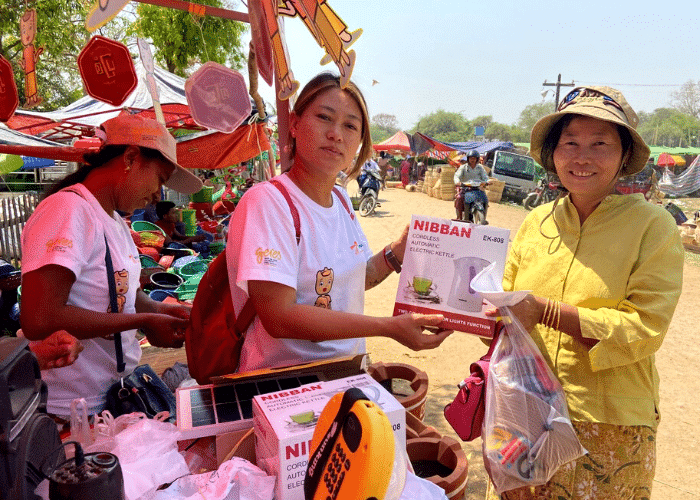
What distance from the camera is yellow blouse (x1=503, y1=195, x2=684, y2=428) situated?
1.50m

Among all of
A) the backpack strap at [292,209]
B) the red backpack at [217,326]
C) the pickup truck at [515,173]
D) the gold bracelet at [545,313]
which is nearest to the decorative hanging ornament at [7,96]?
the red backpack at [217,326]

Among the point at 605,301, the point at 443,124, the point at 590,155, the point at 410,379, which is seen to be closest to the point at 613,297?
the point at 605,301

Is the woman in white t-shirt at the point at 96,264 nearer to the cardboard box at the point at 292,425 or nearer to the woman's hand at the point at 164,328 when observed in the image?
the woman's hand at the point at 164,328

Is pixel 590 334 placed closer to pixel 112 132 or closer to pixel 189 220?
pixel 112 132

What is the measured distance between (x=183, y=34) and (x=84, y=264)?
10.9 meters

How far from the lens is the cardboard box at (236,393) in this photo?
3.82 feet

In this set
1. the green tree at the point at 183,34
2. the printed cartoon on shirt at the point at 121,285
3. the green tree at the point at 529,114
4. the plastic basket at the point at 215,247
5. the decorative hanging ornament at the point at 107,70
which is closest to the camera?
the printed cartoon on shirt at the point at 121,285

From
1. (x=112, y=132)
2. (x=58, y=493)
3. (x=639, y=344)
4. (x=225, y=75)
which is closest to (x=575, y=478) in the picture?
(x=639, y=344)

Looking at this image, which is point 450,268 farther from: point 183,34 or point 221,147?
point 183,34

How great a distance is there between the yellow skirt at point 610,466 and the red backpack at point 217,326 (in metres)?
1.24

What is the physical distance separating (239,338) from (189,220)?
7.84 m

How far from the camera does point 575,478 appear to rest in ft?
5.44

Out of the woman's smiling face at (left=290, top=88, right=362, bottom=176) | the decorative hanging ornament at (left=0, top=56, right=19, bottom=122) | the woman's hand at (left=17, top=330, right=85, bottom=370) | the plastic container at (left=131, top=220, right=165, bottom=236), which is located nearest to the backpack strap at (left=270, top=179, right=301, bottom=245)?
the woman's smiling face at (left=290, top=88, right=362, bottom=176)

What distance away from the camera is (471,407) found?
1613mm
